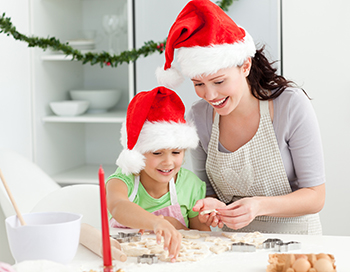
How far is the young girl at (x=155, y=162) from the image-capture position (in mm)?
1231

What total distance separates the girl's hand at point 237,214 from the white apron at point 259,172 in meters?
0.28

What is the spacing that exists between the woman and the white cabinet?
0.97 meters

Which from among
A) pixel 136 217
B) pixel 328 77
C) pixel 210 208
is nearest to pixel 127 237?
pixel 136 217

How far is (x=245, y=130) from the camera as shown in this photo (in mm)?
1433

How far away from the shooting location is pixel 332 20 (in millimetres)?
2037

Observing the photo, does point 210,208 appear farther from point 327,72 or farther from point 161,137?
point 327,72

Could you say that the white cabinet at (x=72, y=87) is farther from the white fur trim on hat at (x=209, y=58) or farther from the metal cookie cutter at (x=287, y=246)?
the metal cookie cutter at (x=287, y=246)

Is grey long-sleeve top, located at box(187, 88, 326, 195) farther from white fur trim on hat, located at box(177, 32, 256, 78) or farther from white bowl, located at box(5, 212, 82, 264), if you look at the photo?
white bowl, located at box(5, 212, 82, 264)

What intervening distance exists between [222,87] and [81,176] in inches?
56.0

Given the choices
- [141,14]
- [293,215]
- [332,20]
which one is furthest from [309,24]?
[293,215]

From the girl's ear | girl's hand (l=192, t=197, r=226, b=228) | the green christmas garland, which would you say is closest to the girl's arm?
girl's hand (l=192, t=197, r=226, b=228)

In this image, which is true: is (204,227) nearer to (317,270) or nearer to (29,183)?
(317,270)

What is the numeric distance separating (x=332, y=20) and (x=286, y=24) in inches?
7.9

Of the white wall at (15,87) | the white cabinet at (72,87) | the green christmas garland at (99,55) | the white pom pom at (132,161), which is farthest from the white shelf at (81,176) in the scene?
the white pom pom at (132,161)
